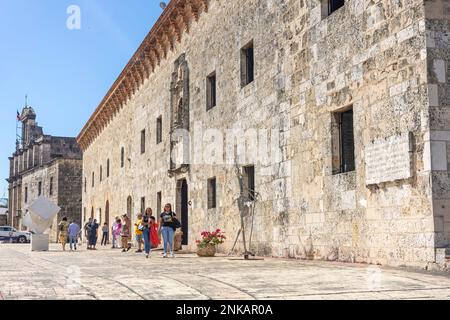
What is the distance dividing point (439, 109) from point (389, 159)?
1034mm

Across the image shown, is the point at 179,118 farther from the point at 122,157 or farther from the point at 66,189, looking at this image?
the point at 66,189

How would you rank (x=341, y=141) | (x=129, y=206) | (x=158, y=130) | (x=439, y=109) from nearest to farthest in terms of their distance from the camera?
(x=439, y=109)
(x=341, y=141)
(x=158, y=130)
(x=129, y=206)

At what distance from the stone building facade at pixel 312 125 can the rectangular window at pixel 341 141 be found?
0.06 feet

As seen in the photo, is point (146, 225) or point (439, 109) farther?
point (146, 225)

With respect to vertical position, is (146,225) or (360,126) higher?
(360,126)

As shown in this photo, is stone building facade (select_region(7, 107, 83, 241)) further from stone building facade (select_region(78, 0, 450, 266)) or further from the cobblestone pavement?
the cobblestone pavement

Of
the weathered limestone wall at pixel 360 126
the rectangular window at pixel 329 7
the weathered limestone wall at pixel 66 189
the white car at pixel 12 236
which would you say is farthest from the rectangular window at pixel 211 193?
the weathered limestone wall at pixel 66 189

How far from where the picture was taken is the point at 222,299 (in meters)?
4.89

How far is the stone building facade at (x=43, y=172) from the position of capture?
137 ft

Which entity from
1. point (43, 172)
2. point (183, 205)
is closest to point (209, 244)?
point (183, 205)

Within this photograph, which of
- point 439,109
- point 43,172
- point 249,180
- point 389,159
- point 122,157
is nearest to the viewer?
point 439,109

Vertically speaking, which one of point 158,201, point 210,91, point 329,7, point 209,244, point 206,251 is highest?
point 329,7

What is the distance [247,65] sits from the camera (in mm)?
13266

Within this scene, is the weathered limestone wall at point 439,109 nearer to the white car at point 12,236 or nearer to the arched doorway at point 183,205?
the arched doorway at point 183,205
